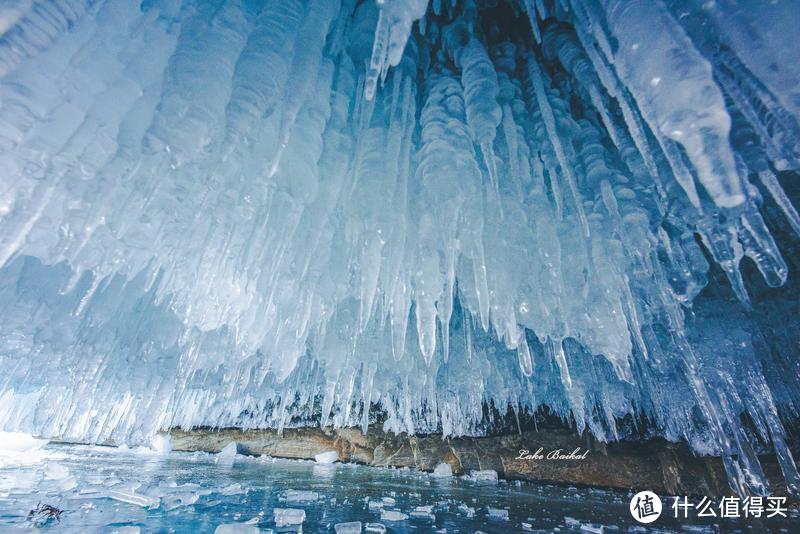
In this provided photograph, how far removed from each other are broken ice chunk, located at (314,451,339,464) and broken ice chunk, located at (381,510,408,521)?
52.6ft

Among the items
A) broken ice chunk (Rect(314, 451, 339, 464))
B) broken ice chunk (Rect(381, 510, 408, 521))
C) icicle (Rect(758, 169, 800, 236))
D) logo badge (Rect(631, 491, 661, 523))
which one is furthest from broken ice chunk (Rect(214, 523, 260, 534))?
broken ice chunk (Rect(314, 451, 339, 464))

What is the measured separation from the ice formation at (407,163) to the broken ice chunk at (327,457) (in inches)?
597

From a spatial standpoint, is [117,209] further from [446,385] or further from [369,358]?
[446,385]

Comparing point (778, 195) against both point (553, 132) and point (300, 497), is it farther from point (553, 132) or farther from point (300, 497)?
point (300, 497)

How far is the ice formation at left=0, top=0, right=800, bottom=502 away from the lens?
177 cm

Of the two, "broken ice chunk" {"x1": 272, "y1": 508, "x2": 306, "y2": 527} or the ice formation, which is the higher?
the ice formation

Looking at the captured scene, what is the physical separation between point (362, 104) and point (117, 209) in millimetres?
2738

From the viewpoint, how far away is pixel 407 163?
3.33 meters

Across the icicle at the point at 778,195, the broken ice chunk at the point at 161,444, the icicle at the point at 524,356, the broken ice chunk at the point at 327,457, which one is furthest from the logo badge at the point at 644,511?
the broken ice chunk at the point at 161,444

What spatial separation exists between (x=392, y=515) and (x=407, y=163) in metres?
4.54

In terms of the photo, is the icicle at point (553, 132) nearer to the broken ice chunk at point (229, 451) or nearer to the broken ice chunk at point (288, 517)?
the broken ice chunk at point (288, 517)

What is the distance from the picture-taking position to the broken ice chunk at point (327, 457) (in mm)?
18406

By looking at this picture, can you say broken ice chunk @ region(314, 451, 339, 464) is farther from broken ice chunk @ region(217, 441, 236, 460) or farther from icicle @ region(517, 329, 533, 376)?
icicle @ region(517, 329, 533, 376)

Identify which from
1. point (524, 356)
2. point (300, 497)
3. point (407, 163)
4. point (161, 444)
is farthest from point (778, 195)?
point (161, 444)
